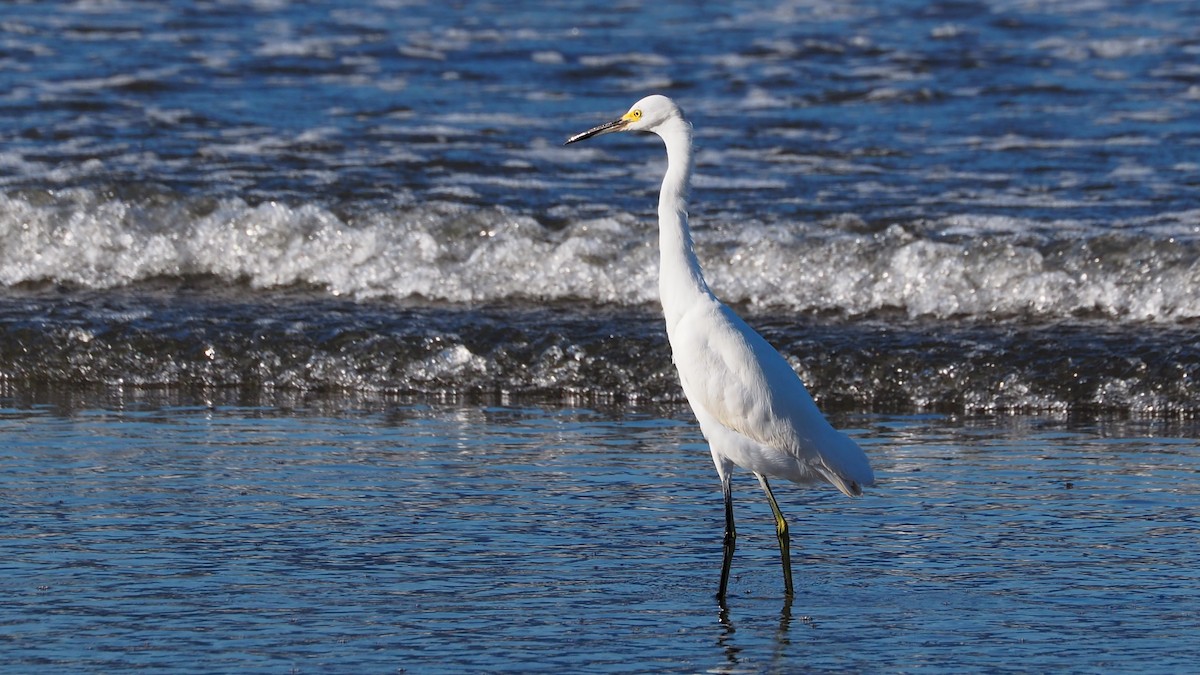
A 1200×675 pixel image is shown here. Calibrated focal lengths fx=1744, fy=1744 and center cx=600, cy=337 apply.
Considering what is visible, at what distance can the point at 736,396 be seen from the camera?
4684 millimetres

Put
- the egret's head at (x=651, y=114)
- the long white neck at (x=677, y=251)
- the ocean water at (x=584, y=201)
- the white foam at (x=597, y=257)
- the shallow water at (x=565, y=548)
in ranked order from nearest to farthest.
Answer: the shallow water at (x=565, y=548)
the long white neck at (x=677, y=251)
the egret's head at (x=651, y=114)
the ocean water at (x=584, y=201)
the white foam at (x=597, y=257)

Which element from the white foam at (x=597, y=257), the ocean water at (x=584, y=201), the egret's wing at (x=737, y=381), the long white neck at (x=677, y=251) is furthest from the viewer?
the white foam at (x=597, y=257)

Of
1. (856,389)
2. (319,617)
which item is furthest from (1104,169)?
(319,617)

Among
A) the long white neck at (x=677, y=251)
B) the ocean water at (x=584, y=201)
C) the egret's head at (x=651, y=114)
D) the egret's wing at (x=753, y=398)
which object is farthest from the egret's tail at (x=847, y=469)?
the ocean water at (x=584, y=201)

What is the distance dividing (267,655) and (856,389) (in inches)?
149

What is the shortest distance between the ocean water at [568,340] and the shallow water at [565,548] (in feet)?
0.06

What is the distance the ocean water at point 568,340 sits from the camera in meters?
4.34

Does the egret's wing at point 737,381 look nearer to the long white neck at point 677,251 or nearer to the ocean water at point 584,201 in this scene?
the long white neck at point 677,251

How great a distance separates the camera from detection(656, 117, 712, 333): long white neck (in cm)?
481

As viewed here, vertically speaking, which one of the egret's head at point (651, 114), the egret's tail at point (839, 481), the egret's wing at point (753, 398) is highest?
the egret's head at point (651, 114)

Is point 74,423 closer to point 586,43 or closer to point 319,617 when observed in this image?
point 319,617

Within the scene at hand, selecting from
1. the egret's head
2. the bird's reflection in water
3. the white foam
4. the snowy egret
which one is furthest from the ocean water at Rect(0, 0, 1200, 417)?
the bird's reflection in water

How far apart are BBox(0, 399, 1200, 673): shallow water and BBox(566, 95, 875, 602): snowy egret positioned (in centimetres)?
27

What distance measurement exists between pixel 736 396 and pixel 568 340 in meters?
3.07
